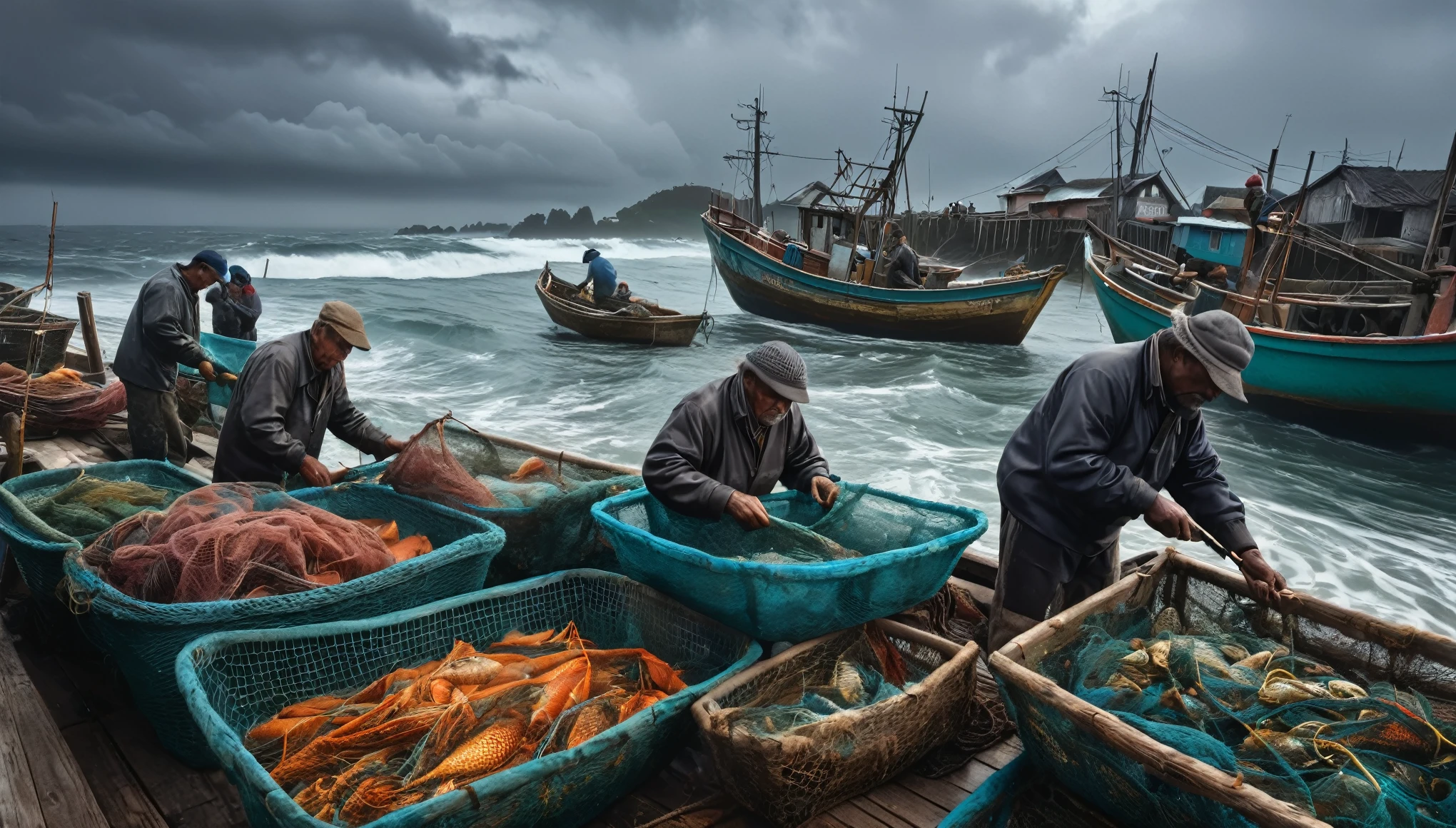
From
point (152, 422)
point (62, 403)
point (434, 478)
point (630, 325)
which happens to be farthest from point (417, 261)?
point (434, 478)

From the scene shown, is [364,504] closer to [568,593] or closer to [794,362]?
[568,593]

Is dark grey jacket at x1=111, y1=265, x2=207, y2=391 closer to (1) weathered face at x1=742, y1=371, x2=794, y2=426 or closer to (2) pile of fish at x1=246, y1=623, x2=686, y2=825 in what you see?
(2) pile of fish at x1=246, y1=623, x2=686, y2=825

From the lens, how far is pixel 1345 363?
515 inches

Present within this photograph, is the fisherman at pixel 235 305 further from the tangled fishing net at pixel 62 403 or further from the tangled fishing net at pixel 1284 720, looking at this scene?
the tangled fishing net at pixel 1284 720

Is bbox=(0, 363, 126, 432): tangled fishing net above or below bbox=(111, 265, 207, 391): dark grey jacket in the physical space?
below

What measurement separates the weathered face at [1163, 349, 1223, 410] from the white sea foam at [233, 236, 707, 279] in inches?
1616

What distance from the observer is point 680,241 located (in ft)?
411

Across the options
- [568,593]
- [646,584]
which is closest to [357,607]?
[568,593]

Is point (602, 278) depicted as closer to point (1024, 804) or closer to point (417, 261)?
point (1024, 804)

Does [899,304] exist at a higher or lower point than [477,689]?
lower

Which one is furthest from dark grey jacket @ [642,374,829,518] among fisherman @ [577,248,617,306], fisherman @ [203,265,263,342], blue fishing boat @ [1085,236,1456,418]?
fisherman @ [577,248,617,306]

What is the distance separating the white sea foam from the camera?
46531 millimetres

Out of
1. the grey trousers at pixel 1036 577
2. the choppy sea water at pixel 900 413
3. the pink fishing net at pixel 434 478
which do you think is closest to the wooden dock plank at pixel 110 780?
the pink fishing net at pixel 434 478

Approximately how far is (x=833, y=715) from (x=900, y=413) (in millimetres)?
13836
